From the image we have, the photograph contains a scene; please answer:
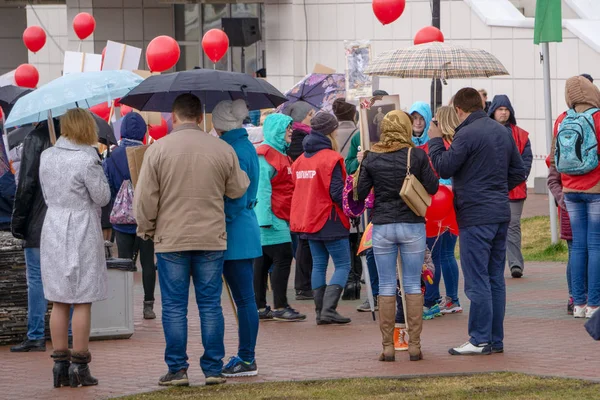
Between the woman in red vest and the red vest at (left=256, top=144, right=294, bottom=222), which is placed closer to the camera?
the woman in red vest

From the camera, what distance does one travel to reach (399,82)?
24984 mm

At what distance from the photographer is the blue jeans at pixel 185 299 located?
798cm

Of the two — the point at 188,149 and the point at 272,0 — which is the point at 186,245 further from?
the point at 272,0

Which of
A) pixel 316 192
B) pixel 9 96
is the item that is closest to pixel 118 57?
pixel 9 96

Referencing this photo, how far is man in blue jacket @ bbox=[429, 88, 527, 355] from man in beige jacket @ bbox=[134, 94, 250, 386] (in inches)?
72.9

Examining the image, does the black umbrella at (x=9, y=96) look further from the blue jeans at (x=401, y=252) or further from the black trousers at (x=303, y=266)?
the blue jeans at (x=401, y=252)

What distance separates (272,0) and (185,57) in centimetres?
592

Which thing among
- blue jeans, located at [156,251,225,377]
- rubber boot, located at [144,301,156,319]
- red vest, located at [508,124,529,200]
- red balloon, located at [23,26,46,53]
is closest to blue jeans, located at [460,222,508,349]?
blue jeans, located at [156,251,225,377]

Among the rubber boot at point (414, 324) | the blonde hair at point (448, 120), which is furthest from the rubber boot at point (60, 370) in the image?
the blonde hair at point (448, 120)

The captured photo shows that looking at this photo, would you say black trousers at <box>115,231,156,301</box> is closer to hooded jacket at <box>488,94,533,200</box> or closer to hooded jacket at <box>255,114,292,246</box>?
hooded jacket at <box>255,114,292,246</box>

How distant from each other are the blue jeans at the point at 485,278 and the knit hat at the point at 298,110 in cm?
536

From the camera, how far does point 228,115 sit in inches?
333

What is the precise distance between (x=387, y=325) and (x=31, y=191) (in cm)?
283

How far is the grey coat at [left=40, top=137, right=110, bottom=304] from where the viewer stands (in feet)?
27.3
